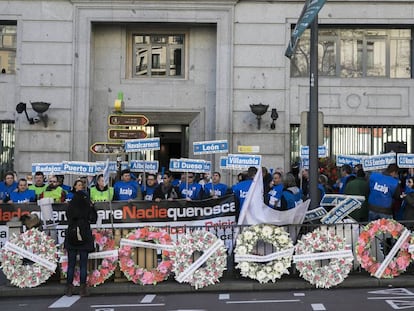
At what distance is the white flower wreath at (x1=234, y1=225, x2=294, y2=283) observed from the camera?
10.1 m

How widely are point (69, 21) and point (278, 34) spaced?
630cm

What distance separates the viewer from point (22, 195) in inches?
513

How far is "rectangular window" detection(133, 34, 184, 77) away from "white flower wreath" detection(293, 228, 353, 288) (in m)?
11.2

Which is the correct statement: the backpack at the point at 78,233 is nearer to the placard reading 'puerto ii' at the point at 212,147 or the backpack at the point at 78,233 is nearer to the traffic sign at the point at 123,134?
the placard reading 'puerto ii' at the point at 212,147

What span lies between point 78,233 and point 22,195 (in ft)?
12.1

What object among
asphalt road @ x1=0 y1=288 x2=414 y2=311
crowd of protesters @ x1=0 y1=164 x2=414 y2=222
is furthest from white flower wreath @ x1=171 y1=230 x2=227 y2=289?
crowd of protesters @ x1=0 y1=164 x2=414 y2=222

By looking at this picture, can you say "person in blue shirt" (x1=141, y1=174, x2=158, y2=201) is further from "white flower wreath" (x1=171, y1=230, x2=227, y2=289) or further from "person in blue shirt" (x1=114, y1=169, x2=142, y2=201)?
"white flower wreath" (x1=171, y1=230, x2=227, y2=289)

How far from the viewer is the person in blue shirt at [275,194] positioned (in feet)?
40.2

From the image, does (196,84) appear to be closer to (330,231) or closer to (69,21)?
(69,21)

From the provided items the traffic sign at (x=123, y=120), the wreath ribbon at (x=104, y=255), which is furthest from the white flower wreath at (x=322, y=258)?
the traffic sign at (x=123, y=120)

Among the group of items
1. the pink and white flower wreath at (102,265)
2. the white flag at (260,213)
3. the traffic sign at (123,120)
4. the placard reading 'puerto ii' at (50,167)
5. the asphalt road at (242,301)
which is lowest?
the asphalt road at (242,301)

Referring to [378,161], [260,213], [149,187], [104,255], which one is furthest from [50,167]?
[378,161]

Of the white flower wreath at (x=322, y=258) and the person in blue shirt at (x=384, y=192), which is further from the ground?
the person in blue shirt at (x=384, y=192)

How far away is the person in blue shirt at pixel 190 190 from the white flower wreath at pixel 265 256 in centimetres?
373
